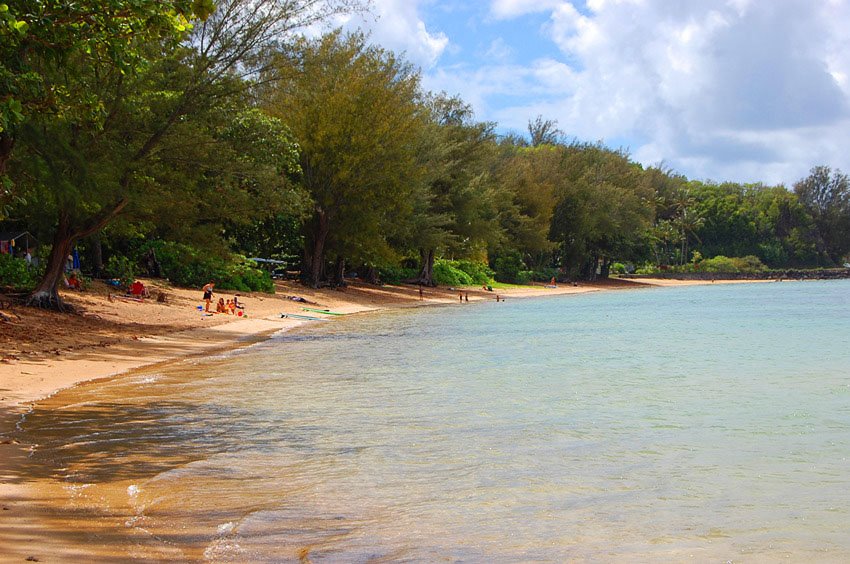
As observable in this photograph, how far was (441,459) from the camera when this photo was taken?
10172mm

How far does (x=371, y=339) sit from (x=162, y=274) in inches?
620

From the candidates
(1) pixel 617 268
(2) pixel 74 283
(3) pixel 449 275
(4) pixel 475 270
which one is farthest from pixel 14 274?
(1) pixel 617 268

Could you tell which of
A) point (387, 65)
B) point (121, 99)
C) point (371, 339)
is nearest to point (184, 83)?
point (121, 99)

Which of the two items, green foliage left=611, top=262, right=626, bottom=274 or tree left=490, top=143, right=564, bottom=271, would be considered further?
green foliage left=611, top=262, right=626, bottom=274

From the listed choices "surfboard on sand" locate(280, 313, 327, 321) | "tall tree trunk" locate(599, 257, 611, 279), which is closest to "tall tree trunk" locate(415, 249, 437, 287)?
"surfboard on sand" locate(280, 313, 327, 321)

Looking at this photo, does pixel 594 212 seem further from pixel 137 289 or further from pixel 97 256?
pixel 137 289

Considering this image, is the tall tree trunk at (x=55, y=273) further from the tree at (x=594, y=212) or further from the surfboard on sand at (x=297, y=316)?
the tree at (x=594, y=212)

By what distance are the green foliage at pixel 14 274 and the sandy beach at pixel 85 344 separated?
128 centimetres

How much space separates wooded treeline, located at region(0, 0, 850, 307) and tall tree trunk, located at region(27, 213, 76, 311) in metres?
0.08

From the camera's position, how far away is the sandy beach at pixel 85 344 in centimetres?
661

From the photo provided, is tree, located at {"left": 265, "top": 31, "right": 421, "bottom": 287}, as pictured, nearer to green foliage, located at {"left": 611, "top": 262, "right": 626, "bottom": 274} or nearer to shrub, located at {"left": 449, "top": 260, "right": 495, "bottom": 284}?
shrub, located at {"left": 449, "top": 260, "right": 495, "bottom": 284}

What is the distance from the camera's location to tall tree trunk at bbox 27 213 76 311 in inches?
960

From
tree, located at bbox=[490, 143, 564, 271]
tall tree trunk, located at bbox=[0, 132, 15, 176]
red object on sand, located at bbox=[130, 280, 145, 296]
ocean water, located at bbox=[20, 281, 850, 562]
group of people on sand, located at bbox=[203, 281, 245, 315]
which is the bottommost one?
ocean water, located at bbox=[20, 281, 850, 562]

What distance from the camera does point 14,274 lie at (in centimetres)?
2673
